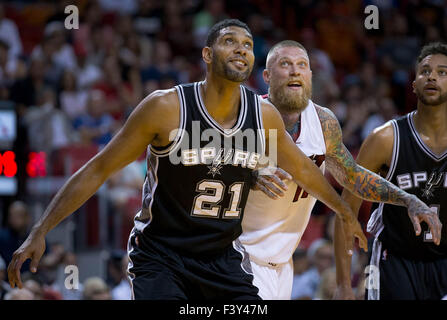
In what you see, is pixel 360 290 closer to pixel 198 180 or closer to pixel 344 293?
pixel 344 293

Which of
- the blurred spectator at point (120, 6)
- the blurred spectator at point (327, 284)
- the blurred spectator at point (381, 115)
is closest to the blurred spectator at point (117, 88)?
the blurred spectator at point (120, 6)

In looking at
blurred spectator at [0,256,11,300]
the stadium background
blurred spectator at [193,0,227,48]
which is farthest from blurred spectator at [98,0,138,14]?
blurred spectator at [0,256,11,300]

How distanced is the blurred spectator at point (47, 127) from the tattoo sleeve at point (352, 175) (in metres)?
4.34

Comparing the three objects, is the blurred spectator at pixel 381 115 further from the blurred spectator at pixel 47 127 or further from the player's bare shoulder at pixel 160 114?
the player's bare shoulder at pixel 160 114

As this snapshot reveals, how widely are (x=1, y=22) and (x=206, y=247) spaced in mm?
7763

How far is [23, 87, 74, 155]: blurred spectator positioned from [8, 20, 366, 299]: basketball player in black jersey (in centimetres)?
478

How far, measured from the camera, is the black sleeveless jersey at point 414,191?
15.9 ft

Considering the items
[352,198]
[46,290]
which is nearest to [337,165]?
[352,198]

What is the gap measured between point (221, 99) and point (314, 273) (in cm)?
380

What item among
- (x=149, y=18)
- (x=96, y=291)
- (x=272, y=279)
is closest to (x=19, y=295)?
(x=96, y=291)

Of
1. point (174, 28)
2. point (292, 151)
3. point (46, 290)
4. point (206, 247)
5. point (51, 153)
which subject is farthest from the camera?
point (174, 28)

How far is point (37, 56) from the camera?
10148 millimetres

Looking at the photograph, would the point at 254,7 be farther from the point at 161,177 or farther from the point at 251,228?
the point at 161,177

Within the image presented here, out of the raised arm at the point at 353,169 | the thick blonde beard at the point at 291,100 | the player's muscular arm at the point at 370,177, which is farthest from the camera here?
the thick blonde beard at the point at 291,100
